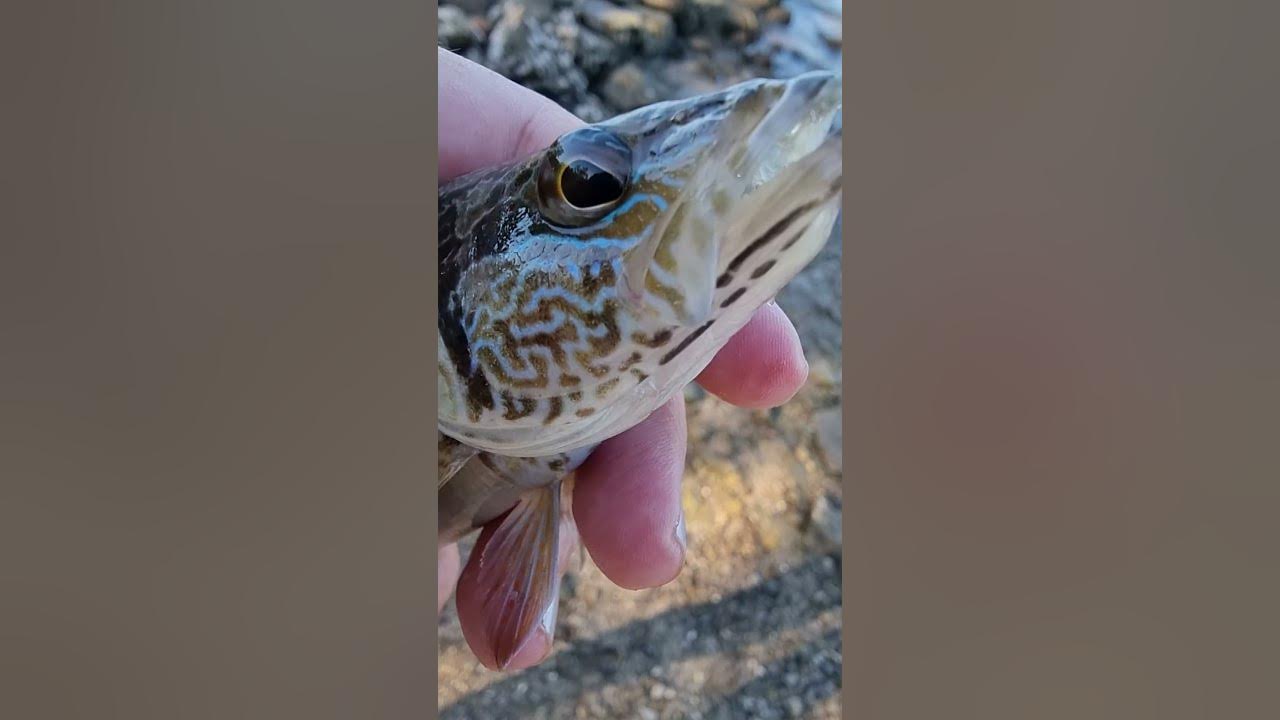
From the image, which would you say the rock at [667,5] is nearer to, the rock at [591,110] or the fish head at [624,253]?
the rock at [591,110]

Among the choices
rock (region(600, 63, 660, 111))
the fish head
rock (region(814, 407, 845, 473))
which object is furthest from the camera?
rock (region(814, 407, 845, 473))

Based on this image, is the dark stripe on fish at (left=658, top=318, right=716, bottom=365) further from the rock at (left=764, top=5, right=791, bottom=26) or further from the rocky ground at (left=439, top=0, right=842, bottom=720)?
the rock at (left=764, top=5, right=791, bottom=26)

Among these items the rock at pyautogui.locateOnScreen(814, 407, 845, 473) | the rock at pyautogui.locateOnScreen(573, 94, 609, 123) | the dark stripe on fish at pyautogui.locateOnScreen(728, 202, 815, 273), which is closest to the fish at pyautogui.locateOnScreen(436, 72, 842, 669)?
the dark stripe on fish at pyautogui.locateOnScreen(728, 202, 815, 273)

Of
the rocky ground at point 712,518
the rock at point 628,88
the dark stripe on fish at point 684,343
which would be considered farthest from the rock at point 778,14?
the dark stripe on fish at point 684,343

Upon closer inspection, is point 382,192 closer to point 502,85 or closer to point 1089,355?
point 502,85

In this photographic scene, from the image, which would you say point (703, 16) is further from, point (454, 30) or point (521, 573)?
point (521, 573)

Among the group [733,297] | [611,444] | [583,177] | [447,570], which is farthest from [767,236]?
[447,570]
